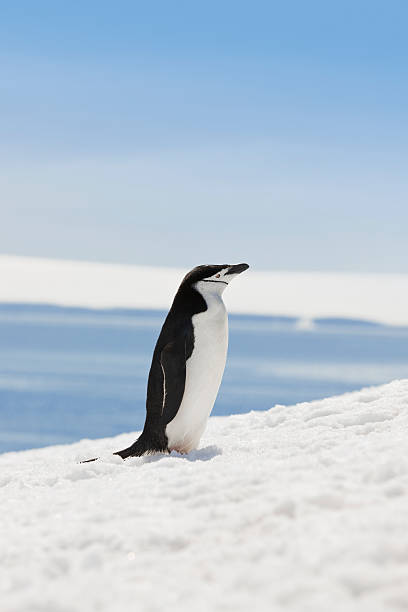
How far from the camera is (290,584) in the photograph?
2.46m

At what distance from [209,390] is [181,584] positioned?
10.7 ft

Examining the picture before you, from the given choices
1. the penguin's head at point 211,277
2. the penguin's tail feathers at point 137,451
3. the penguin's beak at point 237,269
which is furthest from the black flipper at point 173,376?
the penguin's beak at point 237,269

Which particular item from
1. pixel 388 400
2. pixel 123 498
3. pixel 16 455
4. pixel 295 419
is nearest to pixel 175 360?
pixel 295 419

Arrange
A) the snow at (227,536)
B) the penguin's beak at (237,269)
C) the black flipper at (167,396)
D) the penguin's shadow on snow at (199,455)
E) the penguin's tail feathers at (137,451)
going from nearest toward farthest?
the snow at (227,536) < the penguin's shadow on snow at (199,455) < the black flipper at (167,396) < the penguin's tail feathers at (137,451) < the penguin's beak at (237,269)

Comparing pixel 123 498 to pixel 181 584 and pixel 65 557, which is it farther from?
pixel 181 584

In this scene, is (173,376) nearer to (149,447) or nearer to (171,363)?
(171,363)

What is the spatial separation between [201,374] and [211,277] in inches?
30.4

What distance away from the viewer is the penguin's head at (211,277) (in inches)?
232

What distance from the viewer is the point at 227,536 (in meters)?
2.94

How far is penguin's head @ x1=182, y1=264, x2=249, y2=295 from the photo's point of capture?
19.3 ft

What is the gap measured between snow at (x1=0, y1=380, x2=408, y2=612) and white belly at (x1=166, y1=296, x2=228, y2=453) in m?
1.31

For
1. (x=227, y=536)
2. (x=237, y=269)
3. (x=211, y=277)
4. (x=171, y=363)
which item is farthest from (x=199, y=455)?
(x=227, y=536)

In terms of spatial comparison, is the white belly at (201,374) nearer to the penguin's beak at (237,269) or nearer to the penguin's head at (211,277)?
the penguin's head at (211,277)

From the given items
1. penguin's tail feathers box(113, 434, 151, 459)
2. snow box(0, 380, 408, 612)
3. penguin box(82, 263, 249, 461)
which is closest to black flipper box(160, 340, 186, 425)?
penguin box(82, 263, 249, 461)
